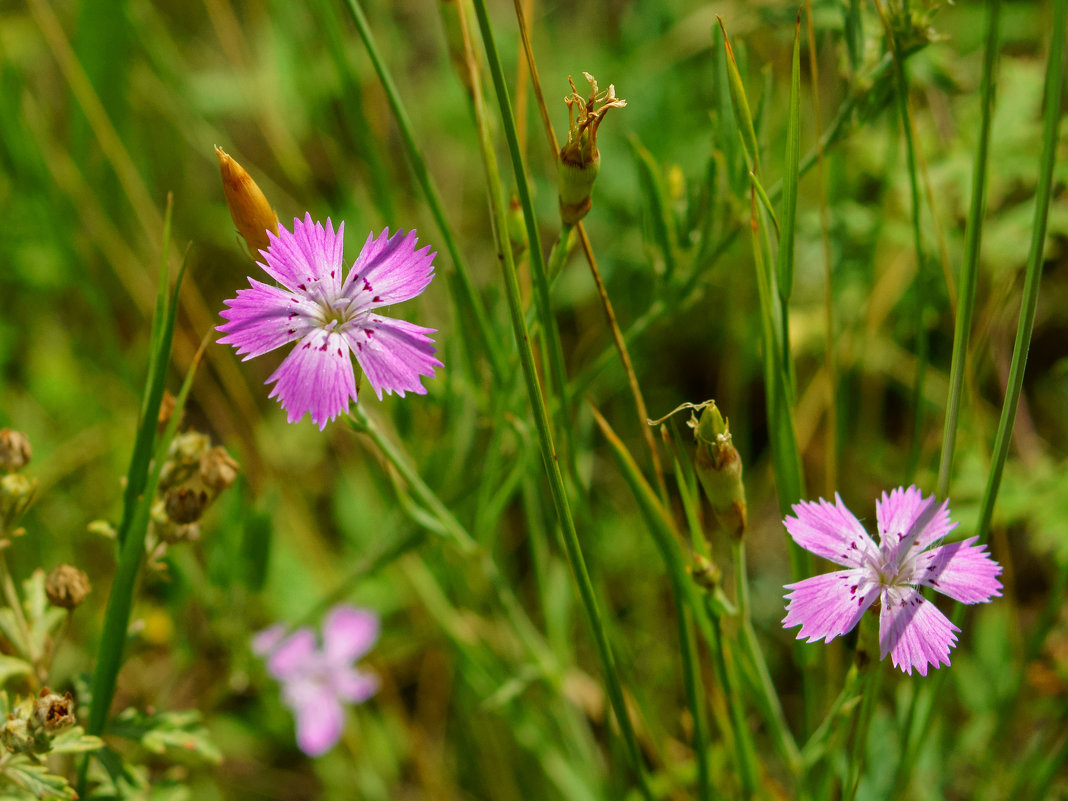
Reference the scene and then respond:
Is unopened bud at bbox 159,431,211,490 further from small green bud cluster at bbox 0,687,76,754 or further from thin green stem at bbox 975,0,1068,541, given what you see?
thin green stem at bbox 975,0,1068,541

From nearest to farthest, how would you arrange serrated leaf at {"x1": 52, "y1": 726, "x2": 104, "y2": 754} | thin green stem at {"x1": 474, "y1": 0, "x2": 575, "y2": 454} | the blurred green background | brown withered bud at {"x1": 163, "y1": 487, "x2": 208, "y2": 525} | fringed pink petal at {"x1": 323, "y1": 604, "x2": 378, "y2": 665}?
thin green stem at {"x1": 474, "y1": 0, "x2": 575, "y2": 454} < serrated leaf at {"x1": 52, "y1": 726, "x2": 104, "y2": 754} < brown withered bud at {"x1": 163, "y1": 487, "x2": 208, "y2": 525} < the blurred green background < fringed pink petal at {"x1": 323, "y1": 604, "x2": 378, "y2": 665}

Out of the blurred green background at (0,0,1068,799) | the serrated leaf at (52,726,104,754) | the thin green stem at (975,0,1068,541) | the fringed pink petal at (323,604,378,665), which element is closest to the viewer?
the thin green stem at (975,0,1068,541)

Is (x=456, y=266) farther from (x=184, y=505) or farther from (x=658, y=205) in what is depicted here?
(x=184, y=505)

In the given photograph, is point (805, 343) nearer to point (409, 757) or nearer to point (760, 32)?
point (760, 32)

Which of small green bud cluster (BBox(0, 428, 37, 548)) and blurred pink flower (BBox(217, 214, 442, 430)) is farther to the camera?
small green bud cluster (BBox(0, 428, 37, 548))

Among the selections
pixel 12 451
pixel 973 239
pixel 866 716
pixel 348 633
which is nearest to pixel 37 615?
pixel 12 451

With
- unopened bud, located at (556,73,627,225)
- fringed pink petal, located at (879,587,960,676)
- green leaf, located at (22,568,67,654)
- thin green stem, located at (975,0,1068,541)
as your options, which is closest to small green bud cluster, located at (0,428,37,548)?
green leaf, located at (22,568,67,654)

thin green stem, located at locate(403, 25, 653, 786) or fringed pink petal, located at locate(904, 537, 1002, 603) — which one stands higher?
fringed pink petal, located at locate(904, 537, 1002, 603)
